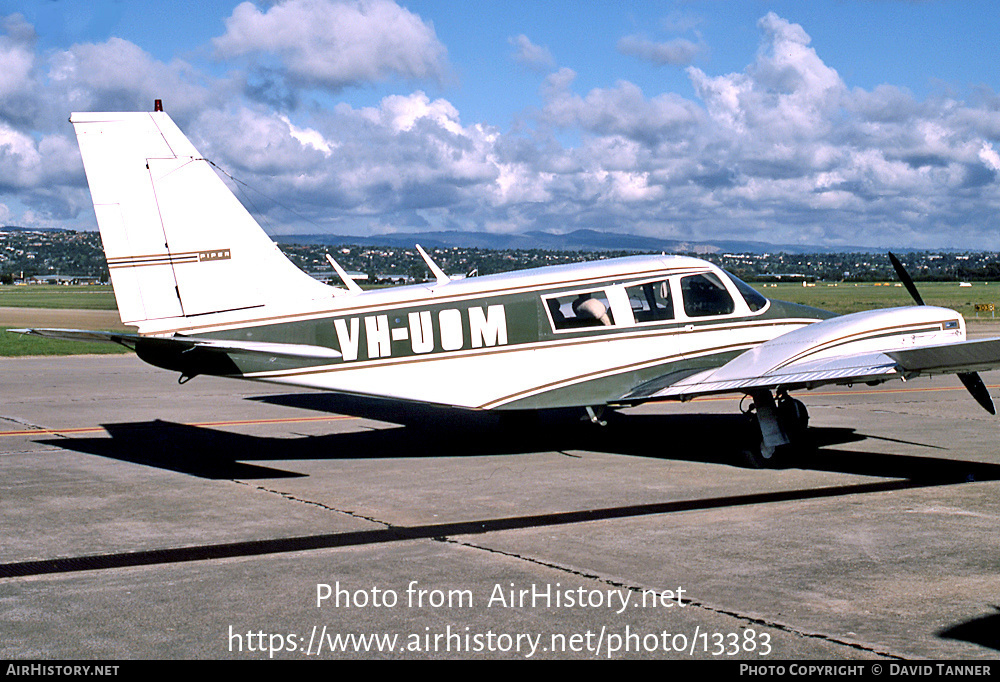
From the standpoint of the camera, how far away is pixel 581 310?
Answer: 13.5 m

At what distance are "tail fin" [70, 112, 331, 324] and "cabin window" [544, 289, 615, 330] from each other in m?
3.37

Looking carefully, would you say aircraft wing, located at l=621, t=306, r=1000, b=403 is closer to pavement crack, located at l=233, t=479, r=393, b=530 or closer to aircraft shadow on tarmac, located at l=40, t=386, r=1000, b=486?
aircraft shadow on tarmac, located at l=40, t=386, r=1000, b=486

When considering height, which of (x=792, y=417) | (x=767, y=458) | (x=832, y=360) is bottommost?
(x=767, y=458)

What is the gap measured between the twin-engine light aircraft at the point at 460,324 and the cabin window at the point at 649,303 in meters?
0.02

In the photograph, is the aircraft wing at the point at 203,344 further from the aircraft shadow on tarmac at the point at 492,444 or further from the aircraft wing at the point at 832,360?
the aircraft wing at the point at 832,360

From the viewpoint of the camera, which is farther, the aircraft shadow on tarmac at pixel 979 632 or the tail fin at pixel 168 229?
the tail fin at pixel 168 229

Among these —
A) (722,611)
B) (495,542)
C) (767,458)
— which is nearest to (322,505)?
(495,542)

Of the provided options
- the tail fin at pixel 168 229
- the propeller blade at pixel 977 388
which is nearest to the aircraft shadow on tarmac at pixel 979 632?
the propeller blade at pixel 977 388

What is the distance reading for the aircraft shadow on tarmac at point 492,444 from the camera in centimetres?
1264

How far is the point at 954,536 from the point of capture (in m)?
8.88

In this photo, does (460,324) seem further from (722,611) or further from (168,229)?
(722,611)

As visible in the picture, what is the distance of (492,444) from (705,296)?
401 centimetres
